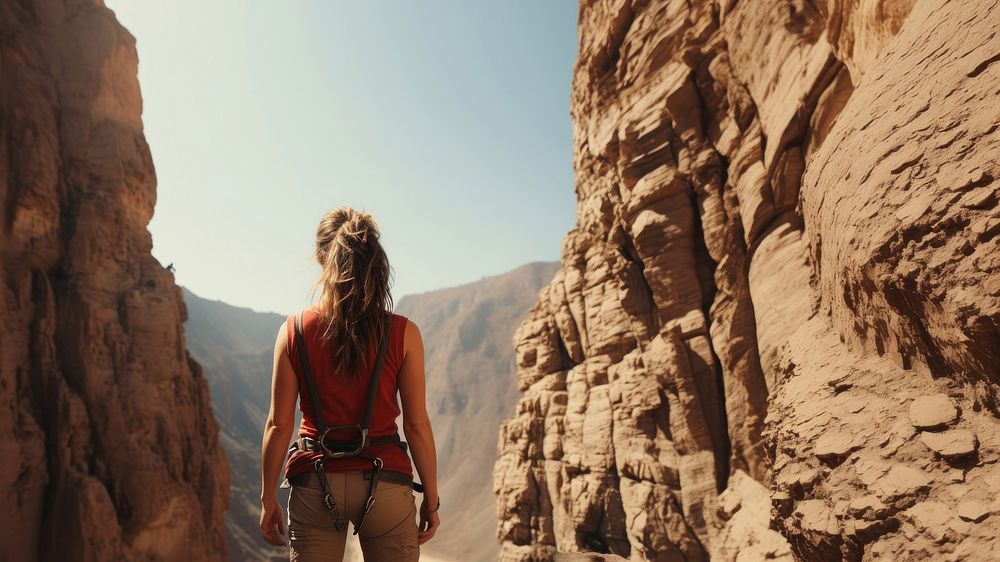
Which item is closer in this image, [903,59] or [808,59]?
[903,59]

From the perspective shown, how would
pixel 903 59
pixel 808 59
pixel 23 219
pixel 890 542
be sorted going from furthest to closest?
pixel 23 219 → pixel 808 59 → pixel 903 59 → pixel 890 542

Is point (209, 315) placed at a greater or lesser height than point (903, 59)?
greater

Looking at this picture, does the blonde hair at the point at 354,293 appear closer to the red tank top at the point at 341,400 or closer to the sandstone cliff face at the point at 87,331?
the red tank top at the point at 341,400

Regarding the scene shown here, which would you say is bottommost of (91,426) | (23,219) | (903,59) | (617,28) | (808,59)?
A: (91,426)

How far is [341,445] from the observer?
94.6 inches

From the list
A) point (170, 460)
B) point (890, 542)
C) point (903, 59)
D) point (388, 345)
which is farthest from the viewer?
point (170, 460)

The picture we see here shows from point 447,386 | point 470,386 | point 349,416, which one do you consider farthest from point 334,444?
point 447,386

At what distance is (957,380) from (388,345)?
2863mm

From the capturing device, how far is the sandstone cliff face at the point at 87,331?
523 inches

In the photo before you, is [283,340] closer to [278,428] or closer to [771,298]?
[278,428]

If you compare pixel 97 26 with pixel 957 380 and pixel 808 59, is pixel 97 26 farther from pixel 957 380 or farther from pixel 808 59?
pixel 957 380

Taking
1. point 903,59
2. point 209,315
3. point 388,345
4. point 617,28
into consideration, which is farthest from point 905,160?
point 209,315

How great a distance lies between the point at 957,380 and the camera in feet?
8.63

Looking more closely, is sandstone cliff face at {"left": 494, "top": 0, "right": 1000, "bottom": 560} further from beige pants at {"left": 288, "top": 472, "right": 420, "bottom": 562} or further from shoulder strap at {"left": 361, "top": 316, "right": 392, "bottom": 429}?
shoulder strap at {"left": 361, "top": 316, "right": 392, "bottom": 429}
